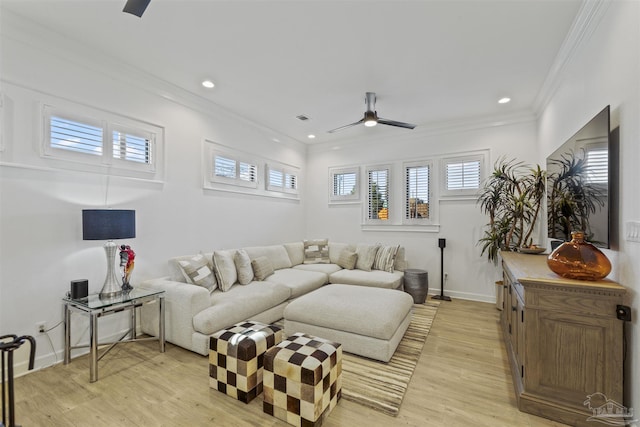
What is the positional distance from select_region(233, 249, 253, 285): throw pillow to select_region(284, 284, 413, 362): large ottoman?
92 centimetres

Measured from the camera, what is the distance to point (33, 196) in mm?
2461

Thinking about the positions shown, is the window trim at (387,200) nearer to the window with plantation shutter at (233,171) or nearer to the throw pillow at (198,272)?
the window with plantation shutter at (233,171)

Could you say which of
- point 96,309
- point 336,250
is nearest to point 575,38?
point 336,250

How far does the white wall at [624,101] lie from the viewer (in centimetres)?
162

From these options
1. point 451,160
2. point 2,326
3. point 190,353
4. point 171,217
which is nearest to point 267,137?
point 171,217

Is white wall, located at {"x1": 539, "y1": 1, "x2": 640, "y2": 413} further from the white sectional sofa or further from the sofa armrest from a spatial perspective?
the sofa armrest

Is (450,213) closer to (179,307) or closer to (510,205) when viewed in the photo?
(510,205)

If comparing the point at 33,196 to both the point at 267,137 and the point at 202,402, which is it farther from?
the point at 267,137

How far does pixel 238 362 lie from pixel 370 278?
99.2 inches

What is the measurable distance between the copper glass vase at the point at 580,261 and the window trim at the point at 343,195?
12.8 ft

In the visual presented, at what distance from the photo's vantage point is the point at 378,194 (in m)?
5.48

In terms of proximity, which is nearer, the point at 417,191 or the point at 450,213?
the point at 450,213

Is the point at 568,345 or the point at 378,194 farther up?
the point at 378,194

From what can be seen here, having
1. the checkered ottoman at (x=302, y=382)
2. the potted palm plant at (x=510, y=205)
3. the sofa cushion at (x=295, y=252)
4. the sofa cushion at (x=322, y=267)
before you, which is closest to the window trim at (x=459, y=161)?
the potted palm plant at (x=510, y=205)
